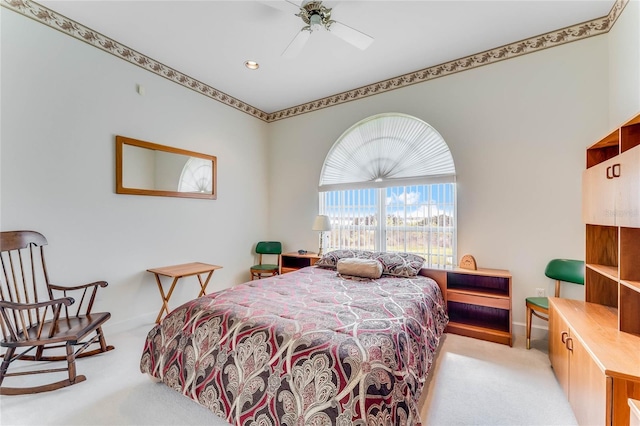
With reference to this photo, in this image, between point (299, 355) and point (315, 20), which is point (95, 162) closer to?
point (315, 20)

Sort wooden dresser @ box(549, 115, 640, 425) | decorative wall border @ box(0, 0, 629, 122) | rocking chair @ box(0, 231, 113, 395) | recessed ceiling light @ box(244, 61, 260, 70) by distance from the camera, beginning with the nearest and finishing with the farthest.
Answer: wooden dresser @ box(549, 115, 640, 425) → rocking chair @ box(0, 231, 113, 395) → decorative wall border @ box(0, 0, 629, 122) → recessed ceiling light @ box(244, 61, 260, 70)

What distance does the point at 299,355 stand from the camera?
134cm

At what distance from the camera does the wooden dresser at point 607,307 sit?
1.19m

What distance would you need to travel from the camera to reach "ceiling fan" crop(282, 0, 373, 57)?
2221mm

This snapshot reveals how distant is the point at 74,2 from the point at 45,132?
116 centimetres

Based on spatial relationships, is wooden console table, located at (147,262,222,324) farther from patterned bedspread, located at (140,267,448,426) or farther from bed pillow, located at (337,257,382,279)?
bed pillow, located at (337,257,382,279)

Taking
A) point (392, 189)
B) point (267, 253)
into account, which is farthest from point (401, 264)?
point (267, 253)

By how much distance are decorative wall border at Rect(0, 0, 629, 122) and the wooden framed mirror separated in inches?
36.3

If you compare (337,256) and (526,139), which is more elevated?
(526,139)

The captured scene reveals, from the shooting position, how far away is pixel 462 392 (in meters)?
1.90

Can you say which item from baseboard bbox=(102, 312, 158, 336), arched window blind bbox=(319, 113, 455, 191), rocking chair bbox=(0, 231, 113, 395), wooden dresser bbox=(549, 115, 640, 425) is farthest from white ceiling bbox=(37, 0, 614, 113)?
baseboard bbox=(102, 312, 158, 336)

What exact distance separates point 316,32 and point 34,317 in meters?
3.74

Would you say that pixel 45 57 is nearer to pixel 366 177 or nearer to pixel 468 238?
pixel 366 177

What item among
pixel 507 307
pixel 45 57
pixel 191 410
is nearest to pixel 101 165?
pixel 45 57
